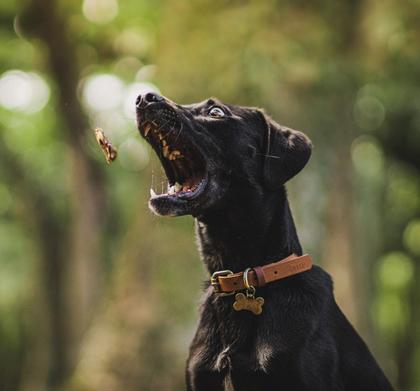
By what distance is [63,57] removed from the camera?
14.3m

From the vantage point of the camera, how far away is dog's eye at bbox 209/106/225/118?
14.7 feet

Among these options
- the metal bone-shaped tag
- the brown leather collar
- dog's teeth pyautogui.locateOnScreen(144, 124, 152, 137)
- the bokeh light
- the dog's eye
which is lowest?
the bokeh light

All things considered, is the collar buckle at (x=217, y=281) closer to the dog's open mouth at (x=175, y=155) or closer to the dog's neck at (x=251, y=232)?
the dog's neck at (x=251, y=232)

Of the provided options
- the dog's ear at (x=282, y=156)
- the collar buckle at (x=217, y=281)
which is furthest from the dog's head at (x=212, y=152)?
the collar buckle at (x=217, y=281)

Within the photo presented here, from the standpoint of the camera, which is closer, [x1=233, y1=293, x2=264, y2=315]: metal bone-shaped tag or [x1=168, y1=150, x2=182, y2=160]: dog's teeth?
[x1=233, y1=293, x2=264, y2=315]: metal bone-shaped tag

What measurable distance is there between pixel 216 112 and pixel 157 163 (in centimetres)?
347

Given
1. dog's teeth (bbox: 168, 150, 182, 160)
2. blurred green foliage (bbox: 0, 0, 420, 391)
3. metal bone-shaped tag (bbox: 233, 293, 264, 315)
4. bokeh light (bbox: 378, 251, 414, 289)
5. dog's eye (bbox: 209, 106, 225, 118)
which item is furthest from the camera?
bokeh light (bbox: 378, 251, 414, 289)

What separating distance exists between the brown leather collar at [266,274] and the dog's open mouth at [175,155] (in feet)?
1.50

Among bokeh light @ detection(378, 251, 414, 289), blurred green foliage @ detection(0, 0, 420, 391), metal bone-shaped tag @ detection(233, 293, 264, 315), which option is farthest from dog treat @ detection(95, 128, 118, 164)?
bokeh light @ detection(378, 251, 414, 289)

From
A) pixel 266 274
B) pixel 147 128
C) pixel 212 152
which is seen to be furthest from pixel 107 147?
pixel 266 274

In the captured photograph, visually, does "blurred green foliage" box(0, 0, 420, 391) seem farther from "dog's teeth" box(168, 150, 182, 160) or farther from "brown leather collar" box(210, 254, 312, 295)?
"brown leather collar" box(210, 254, 312, 295)

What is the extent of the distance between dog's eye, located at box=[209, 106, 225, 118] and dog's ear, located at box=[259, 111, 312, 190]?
26 centimetres

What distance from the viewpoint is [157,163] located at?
793 centimetres

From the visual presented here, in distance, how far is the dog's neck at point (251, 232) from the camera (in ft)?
14.3
